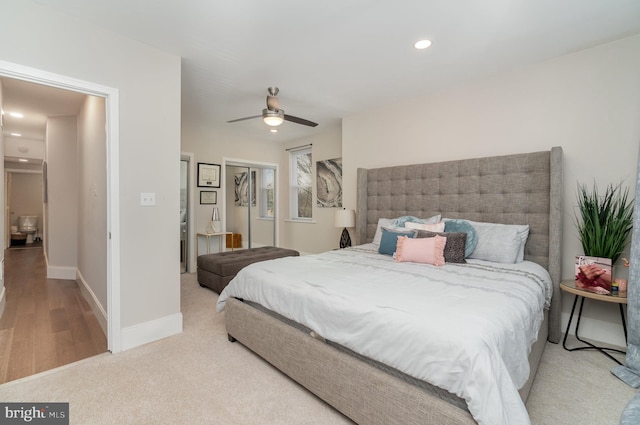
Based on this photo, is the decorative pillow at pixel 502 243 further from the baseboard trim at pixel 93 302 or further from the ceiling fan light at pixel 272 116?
the baseboard trim at pixel 93 302

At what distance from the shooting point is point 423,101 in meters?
3.64

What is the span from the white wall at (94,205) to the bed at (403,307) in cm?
140

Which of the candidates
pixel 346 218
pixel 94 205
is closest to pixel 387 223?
pixel 346 218

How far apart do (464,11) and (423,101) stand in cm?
159

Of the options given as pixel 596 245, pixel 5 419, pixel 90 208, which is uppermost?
pixel 90 208

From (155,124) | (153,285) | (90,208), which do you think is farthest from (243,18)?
(90,208)

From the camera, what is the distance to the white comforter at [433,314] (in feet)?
3.74

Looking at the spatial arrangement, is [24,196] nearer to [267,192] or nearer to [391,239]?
[267,192]

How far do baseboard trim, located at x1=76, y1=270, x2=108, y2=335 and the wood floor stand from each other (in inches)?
1.9

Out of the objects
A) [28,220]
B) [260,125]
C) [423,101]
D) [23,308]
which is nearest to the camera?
[23,308]

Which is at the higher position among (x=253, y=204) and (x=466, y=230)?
(x=253, y=204)

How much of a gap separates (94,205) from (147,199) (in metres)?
1.17

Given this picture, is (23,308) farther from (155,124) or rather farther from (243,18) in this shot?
(243,18)

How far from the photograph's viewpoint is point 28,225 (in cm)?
791
